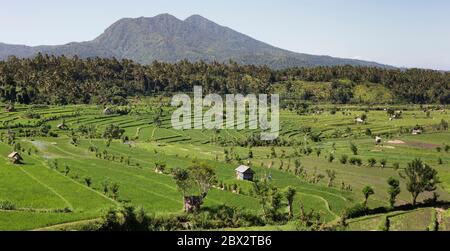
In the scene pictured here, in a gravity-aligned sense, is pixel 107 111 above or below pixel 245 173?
above

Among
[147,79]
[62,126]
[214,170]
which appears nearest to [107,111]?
[62,126]

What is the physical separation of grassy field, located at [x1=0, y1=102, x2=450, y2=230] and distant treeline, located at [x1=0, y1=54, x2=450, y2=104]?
12.9 m

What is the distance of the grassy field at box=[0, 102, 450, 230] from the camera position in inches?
1608

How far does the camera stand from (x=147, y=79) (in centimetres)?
15238

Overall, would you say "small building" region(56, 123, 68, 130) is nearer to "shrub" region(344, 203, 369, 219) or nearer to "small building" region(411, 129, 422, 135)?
"shrub" region(344, 203, 369, 219)

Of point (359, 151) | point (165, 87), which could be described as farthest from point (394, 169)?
point (165, 87)

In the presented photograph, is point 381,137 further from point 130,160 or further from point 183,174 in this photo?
point 183,174

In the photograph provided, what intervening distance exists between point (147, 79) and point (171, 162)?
9193 cm

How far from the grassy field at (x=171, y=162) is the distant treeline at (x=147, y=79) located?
12886 millimetres

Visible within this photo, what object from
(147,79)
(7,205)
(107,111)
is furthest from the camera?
(147,79)

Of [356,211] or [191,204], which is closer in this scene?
[191,204]

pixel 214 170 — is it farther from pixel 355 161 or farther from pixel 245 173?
pixel 355 161

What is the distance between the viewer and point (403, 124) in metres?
110

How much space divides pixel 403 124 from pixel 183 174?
8074 cm
